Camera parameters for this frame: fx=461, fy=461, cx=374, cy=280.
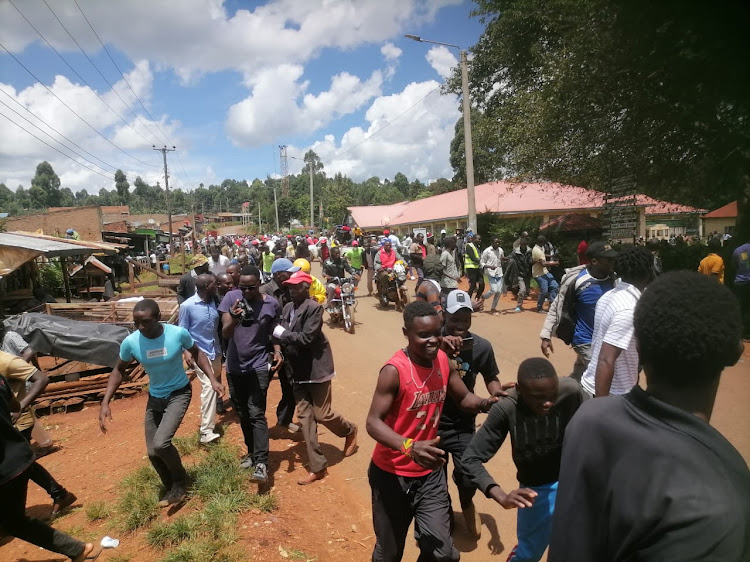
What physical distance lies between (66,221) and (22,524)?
32049mm

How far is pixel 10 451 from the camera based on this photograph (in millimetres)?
3184

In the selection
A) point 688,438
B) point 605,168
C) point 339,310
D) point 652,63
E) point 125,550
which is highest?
point 652,63

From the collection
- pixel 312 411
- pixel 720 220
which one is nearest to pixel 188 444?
pixel 312 411

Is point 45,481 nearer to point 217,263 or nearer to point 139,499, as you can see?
point 139,499

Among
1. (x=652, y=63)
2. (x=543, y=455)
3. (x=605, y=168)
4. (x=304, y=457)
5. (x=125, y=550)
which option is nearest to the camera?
(x=543, y=455)

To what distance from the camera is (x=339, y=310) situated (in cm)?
1076

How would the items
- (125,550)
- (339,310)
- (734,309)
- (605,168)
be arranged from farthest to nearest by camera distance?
(605,168) < (339,310) < (125,550) < (734,309)

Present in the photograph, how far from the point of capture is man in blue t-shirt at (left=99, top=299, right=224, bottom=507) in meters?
4.06

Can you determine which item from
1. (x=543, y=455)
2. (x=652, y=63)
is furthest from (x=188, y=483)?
(x=652, y=63)

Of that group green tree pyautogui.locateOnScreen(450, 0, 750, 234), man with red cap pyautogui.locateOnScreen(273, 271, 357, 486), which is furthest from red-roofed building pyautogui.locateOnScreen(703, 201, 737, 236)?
man with red cap pyautogui.locateOnScreen(273, 271, 357, 486)

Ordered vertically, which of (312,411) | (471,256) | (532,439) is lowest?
(312,411)

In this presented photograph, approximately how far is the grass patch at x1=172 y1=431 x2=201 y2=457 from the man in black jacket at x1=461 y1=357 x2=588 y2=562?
3.83 metres

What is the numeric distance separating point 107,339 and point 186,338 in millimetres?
4317

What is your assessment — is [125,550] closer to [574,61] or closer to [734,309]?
[734,309]
